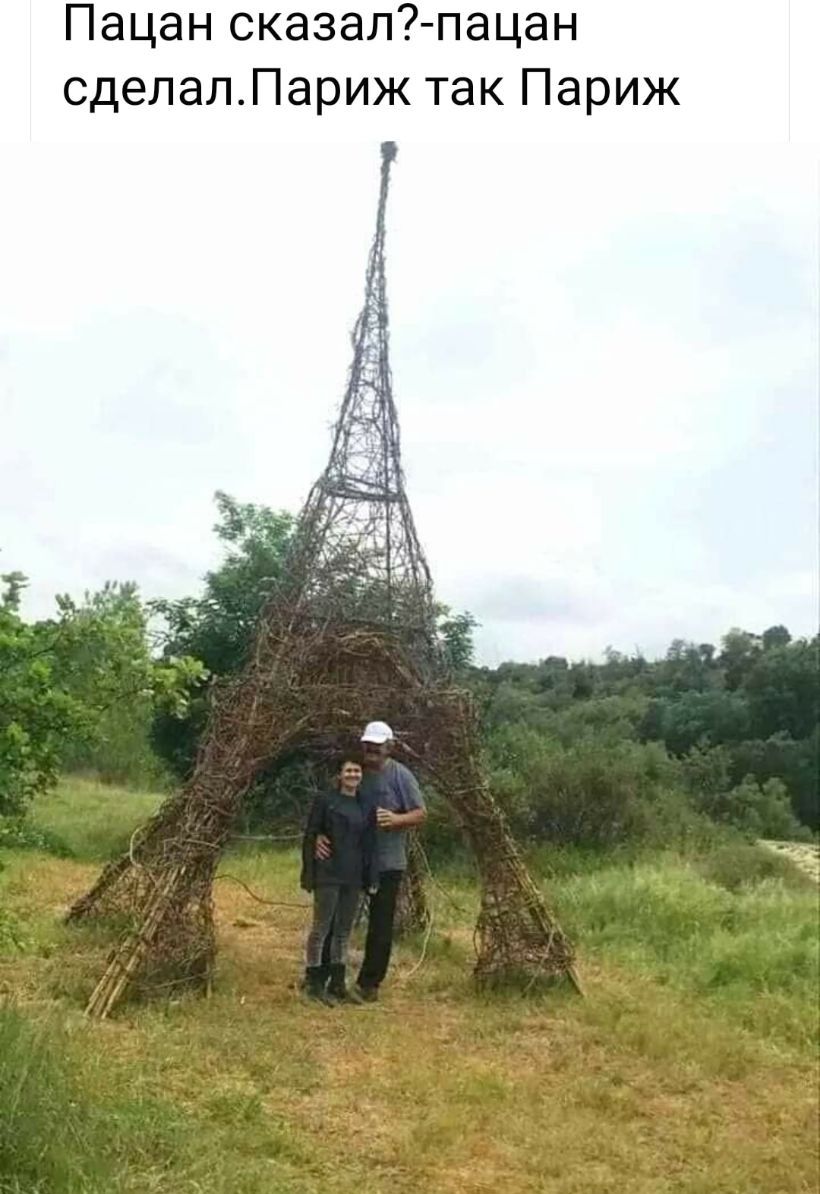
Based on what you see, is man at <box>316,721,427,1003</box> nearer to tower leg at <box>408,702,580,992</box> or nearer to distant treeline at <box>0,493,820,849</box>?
tower leg at <box>408,702,580,992</box>

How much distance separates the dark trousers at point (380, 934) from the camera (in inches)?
280

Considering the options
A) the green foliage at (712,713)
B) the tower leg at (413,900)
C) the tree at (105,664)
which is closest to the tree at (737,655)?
the green foliage at (712,713)

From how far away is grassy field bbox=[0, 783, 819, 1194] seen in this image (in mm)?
4148

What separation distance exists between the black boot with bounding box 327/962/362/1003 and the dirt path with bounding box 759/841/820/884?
8.85 metres

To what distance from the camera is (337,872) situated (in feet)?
22.9

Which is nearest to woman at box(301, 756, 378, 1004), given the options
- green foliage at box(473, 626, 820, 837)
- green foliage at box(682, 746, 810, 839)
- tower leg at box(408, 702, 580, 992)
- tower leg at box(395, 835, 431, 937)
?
tower leg at box(408, 702, 580, 992)

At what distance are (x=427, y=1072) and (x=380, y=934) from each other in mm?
1520

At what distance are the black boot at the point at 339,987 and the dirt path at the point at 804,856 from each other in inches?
349

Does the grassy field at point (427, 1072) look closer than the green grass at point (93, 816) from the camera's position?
Yes

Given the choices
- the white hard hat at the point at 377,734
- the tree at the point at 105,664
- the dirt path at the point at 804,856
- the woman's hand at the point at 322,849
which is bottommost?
the dirt path at the point at 804,856

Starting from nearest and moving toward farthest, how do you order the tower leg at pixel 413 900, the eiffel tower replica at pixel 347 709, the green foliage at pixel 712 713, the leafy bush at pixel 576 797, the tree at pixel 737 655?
the eiffel tower replica at pixel 347 709 < the tower leg at pixel 413 900 < the leafy bush at pixel 576 797 < the green foliage at pixel 712 713 < the tree at pixel 737 655

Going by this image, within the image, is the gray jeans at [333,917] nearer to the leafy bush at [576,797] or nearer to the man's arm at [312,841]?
the man's arm at [312,841]

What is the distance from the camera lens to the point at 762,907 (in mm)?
9812

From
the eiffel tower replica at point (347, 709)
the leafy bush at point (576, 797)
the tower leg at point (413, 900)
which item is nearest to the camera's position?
the eiffel tower replica at point (347, 709)
